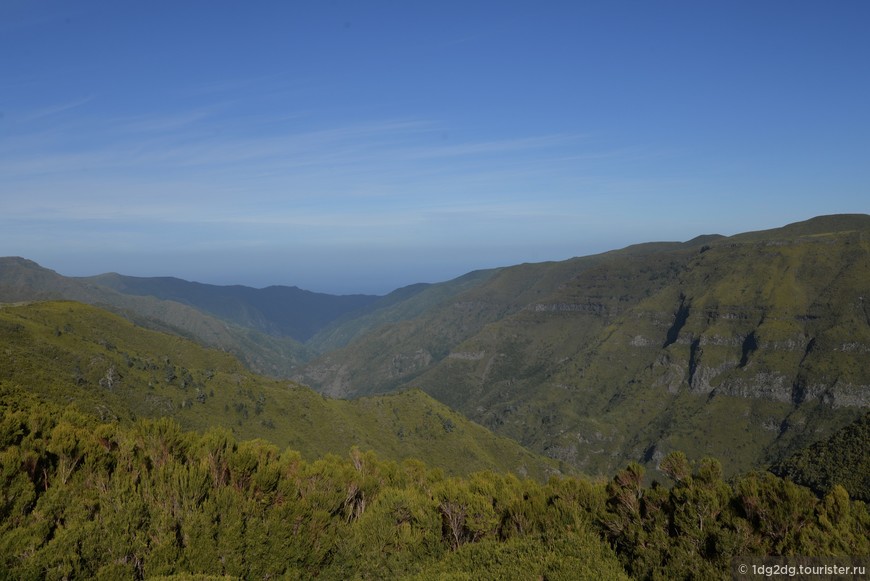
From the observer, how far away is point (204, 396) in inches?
5256

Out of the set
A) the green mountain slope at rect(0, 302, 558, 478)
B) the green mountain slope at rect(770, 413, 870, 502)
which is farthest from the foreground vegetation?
the green mountain slope at rect(770, 413, 870, 502)

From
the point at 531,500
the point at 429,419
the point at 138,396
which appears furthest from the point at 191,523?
the point at 429,419

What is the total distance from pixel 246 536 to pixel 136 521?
16.4ft

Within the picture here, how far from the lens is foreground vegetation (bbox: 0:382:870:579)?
2219 cm

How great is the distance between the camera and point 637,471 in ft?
111

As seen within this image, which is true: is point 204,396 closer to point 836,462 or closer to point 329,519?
point 329,519

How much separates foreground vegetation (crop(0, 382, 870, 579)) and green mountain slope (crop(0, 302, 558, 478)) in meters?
57.2

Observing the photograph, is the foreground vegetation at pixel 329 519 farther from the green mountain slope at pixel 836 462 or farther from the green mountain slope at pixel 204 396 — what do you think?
the green mountain slope at pixel 836 462

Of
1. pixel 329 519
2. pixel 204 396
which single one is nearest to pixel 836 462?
pixel 329 519

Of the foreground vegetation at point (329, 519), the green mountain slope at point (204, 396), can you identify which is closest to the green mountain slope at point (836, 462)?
the green mountain slope at point (204, 396)

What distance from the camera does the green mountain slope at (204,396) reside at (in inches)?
3974

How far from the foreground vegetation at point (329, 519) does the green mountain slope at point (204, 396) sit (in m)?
57.2

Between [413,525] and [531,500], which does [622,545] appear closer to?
[531,500]

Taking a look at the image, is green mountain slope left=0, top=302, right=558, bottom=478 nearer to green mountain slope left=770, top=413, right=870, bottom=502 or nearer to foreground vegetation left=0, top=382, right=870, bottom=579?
foreground vegetation left=0, top=382, right=870, bottom=579
